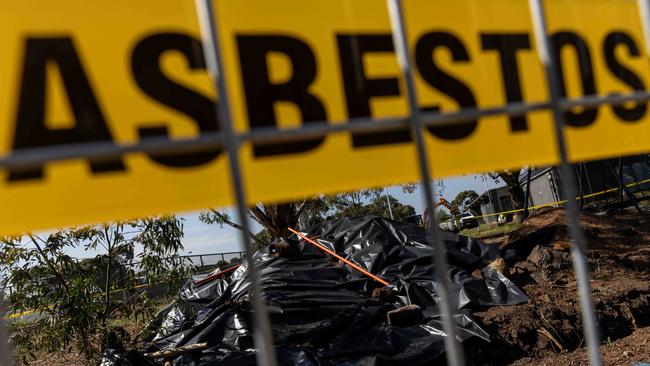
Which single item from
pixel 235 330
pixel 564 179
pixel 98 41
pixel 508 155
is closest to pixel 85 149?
pixel 98 41

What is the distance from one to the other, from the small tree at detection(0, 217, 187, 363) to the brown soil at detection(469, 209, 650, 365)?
3.50 meters

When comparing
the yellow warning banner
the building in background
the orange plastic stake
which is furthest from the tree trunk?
the building in background

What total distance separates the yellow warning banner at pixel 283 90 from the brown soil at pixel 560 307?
13.6ft

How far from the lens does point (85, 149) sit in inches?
44.5

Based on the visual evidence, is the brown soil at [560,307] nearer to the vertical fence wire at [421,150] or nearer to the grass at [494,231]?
the vertical fence wire at [421,150]

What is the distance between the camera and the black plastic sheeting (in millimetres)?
5180

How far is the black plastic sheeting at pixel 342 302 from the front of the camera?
5180 mm

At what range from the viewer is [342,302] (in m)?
6.16

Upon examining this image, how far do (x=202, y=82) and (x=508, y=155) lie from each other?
961mm

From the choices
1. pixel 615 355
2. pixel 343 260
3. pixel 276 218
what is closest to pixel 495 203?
pixel 276 218

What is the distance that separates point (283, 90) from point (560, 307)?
5781 millimetres

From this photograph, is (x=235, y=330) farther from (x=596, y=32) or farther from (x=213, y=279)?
(x=596, y=32)

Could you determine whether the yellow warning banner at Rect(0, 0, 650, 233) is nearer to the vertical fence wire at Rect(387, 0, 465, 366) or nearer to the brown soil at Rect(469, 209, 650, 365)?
the vertical fence wire at Rect(387, 0, 465, 366)

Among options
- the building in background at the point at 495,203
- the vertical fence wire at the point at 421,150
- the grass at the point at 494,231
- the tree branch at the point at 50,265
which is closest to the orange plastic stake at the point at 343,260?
the tree branch at the point at 50,265
